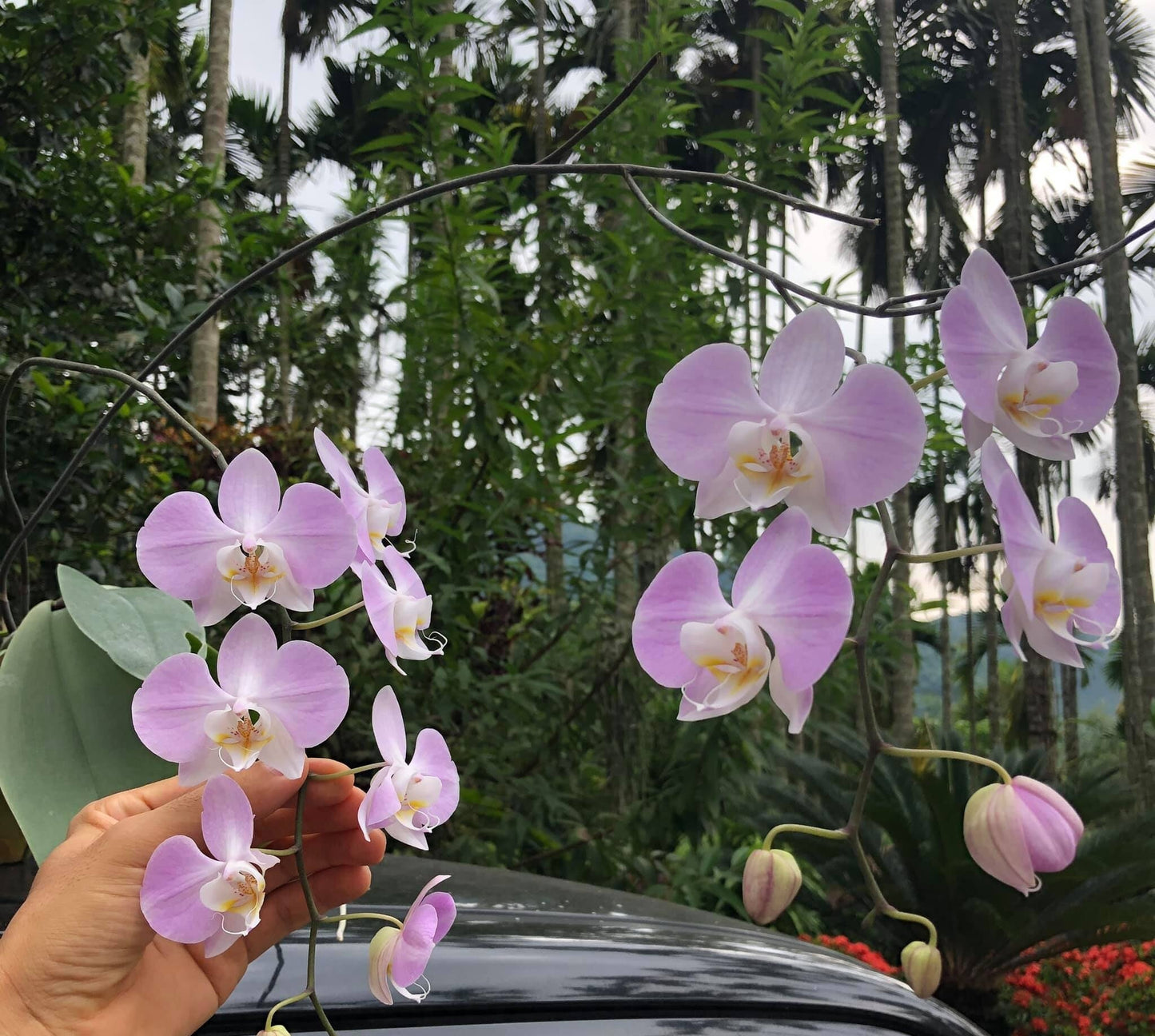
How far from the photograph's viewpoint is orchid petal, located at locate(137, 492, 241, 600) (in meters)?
0.42

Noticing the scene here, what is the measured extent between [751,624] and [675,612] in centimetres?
3

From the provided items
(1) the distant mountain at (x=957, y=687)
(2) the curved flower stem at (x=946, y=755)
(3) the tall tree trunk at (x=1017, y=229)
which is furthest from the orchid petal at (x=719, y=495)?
(1) the distant mountain at (x=957, y=687)

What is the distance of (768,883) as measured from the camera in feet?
1.33

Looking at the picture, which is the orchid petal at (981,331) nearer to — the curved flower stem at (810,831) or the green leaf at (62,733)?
the curved flower stem at (810,831)

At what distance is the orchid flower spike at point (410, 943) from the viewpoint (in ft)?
1.49

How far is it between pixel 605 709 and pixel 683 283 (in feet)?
3.43

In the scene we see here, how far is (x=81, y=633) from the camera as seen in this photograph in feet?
2.08

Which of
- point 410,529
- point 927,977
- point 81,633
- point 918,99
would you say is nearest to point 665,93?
point 410,529

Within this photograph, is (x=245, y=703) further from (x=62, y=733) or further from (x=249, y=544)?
(x=62, y=733)

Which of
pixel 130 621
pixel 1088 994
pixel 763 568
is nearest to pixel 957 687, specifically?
pixel 1088 994

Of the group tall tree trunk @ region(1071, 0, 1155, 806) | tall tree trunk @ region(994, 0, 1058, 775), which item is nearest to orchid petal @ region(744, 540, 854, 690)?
tall tree trunk @ region(1071, 0, 1155, 806)

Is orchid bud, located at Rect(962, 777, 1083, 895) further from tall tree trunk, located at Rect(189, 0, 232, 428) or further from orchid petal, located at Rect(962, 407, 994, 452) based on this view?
tall tree trunk, located at Rect(189, 0, 232, 428)

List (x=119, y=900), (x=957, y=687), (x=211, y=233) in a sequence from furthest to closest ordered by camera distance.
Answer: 1. (x=957, y=687)
2. (x=211, y=233)
3. (x=119, y=900)

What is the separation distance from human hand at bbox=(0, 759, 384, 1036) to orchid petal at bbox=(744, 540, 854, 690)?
0.86 feet
